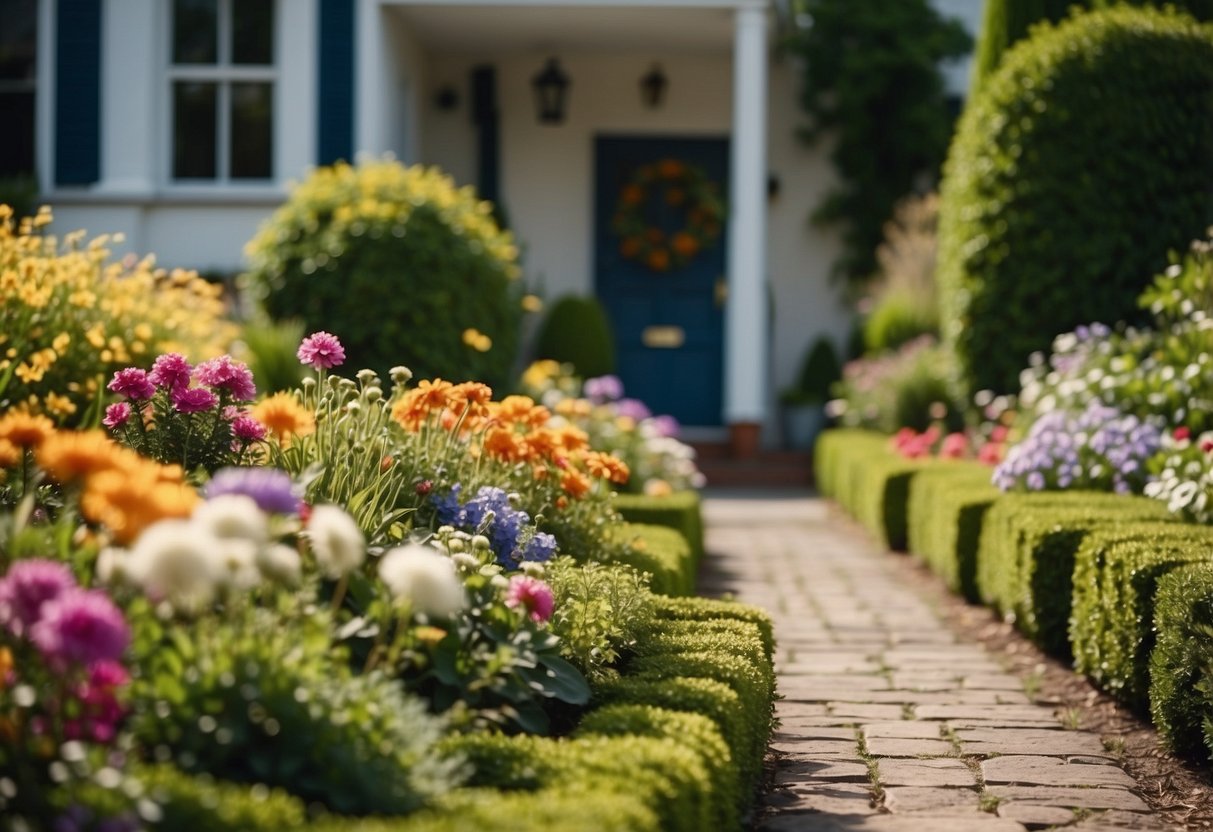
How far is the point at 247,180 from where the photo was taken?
11758 millimetres

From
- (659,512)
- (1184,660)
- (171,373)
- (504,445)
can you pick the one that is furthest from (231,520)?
(659,512)

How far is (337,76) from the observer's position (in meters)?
11.5

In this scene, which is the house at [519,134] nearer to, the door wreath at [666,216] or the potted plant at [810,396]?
the door wreath at [666,216]

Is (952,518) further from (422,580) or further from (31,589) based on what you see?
(31,589)

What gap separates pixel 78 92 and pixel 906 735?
30.4 feet

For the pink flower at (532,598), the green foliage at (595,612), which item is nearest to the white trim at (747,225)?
the green foliage at (595,612)

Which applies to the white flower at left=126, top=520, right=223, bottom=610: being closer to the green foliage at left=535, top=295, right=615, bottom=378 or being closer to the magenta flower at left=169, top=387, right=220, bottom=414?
the magenta flower at left=169, top=387, right=220, bottom=414

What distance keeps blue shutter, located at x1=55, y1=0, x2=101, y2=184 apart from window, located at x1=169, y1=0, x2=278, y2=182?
0.56 m

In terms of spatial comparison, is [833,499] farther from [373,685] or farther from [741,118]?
[373,685]

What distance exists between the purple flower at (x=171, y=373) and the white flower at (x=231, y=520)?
1.49 meters

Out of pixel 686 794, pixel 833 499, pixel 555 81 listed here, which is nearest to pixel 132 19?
pixel 555 81

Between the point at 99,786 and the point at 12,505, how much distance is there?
1.76 m

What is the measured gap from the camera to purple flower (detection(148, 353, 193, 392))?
364cm

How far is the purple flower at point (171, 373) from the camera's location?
3645mm
